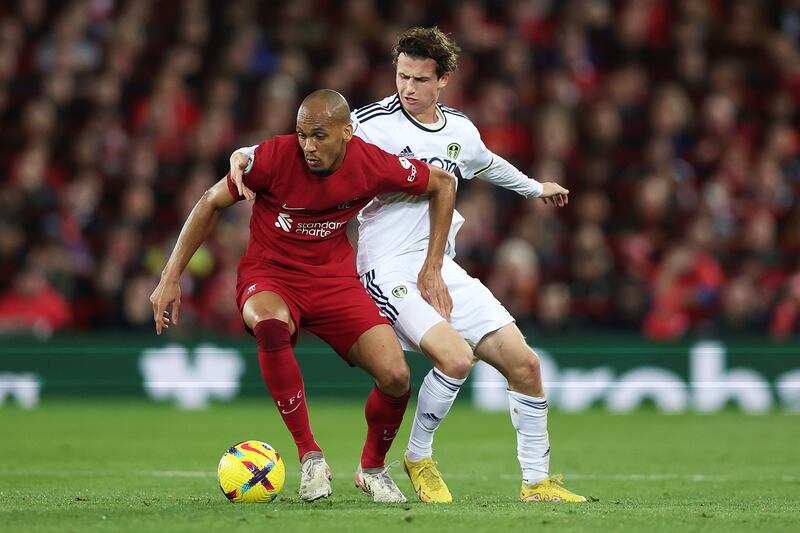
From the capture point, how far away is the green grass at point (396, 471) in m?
5.97

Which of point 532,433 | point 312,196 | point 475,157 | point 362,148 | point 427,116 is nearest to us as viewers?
point 312,196

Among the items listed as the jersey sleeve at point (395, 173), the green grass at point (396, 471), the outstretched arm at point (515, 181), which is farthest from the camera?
the outstretched arm at point (515, 181)

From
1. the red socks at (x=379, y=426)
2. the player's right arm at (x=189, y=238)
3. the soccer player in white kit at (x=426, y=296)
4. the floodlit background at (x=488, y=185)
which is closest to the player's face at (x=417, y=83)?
the soccer player in white kit at (x=426, y=296)

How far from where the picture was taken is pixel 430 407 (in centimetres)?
723

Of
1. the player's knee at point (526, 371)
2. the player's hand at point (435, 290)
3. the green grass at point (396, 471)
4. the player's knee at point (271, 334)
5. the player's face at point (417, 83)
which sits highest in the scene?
the player's face at point (417, 83)

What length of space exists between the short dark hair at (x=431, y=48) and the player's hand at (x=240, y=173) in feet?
4.18

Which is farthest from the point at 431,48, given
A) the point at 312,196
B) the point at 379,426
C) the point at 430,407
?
the point at 379,426

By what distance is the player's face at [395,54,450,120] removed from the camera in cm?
738

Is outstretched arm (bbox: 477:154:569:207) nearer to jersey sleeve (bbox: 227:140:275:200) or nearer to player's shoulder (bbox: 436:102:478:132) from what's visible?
player's shoulder (bbox: 436:102:478:132)

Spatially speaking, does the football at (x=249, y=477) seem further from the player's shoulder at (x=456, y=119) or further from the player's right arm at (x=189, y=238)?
the player's shoulder at (x=456, y=119)

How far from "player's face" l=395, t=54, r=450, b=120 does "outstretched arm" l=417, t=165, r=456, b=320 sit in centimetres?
40

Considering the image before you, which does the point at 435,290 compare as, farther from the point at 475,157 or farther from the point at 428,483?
the point at 428,483

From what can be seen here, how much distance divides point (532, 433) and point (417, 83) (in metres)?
2.13

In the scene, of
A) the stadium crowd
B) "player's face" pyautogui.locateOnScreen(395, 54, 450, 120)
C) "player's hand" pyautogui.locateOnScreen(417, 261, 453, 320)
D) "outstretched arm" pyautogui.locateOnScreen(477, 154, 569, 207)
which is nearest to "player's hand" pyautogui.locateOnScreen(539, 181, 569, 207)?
"outstretched arm" pyautogui.locateOnScreen(477, 154, 569, 207)
